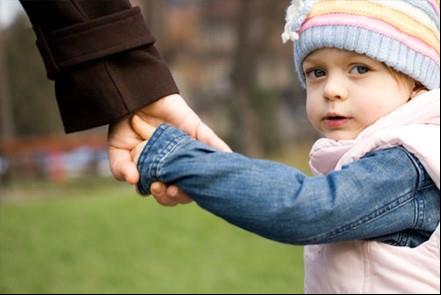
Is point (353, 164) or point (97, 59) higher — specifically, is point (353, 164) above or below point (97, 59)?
below

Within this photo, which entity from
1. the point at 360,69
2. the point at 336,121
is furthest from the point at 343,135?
the point at 360,69

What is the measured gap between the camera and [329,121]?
5.03ft

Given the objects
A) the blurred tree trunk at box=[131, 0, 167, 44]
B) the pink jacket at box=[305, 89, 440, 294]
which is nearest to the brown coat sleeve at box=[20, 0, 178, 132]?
the pink jacket at box=[305, 89, 440, 294]

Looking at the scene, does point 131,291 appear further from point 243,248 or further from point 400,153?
point 400,153

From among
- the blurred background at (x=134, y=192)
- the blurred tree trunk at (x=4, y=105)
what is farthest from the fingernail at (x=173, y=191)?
the blurred tree trunk at (x=4, y=105)

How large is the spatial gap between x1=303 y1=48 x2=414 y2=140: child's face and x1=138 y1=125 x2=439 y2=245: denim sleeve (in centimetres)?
20

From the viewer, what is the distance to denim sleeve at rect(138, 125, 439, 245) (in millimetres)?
1227

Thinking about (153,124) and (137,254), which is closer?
(153,124)

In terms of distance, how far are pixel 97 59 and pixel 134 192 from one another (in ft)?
24.8

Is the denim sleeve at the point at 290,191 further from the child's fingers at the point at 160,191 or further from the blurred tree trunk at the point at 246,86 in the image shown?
the blurred tree trunk at the point at 246,86

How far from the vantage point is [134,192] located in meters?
9.01

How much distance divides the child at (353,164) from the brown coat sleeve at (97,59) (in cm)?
8

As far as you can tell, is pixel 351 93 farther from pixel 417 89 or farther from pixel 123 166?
pixel 123 166

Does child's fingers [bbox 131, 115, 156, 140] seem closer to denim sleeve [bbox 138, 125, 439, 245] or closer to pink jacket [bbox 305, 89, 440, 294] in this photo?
denim sleeve [bbox 138, 125, 439, 245]
